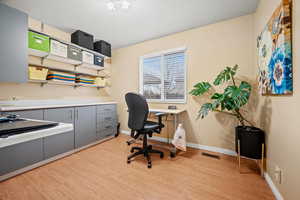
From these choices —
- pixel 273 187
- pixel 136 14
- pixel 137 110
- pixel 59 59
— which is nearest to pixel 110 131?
pixel 137 110

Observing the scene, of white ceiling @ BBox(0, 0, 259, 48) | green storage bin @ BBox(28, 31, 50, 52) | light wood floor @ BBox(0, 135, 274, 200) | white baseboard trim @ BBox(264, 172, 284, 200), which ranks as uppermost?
white ceiling @ BBox(0, 0, 259, 48)

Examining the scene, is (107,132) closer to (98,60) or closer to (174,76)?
(98,60)

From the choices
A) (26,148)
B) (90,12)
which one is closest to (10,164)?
(26,148)

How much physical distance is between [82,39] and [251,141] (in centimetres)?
342

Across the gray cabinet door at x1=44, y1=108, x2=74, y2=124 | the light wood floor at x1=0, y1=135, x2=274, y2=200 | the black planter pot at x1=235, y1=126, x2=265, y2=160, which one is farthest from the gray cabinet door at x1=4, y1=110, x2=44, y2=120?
the black planter pot at x1=235, y1=126, x2=265, y2=160

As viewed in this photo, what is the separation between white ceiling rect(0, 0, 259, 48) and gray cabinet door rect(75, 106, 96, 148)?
1646 millimetres

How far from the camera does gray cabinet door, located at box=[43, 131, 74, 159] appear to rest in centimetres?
190

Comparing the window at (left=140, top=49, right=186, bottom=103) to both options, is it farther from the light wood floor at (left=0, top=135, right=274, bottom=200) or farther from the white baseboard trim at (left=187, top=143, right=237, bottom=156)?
the light wood floor at (left=0, top=135, right=274, bottom=200)

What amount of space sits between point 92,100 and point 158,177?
2.46 meters

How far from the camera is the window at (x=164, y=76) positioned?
275cm

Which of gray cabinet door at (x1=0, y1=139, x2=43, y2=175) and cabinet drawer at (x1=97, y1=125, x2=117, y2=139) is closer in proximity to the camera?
gray cabinet door at (x1=0, y1=139, x2=43, y2=175)

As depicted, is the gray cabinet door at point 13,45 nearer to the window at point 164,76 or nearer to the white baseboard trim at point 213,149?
the window at point 164,76

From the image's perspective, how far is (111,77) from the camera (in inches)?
147

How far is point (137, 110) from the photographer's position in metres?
1.93
